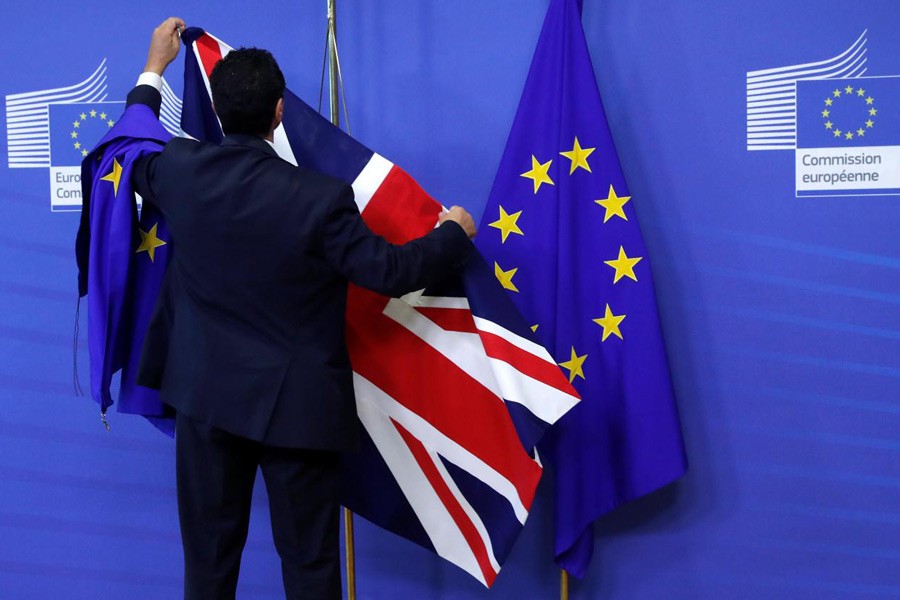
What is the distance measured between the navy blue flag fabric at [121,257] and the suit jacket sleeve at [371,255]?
0.47m

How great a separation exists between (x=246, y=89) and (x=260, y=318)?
16.0 inches

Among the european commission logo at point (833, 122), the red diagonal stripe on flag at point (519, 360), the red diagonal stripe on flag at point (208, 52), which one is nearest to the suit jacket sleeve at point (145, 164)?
the red diagonal stripe on flag at point (208, 52)

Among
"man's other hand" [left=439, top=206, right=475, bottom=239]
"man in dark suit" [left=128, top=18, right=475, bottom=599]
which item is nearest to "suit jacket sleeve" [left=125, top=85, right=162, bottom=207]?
"man in dark suit" [left=128, top=18, right=475, bottom=599]

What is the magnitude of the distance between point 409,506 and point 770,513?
898 mm

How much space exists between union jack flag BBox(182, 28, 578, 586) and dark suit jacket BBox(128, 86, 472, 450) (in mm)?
195

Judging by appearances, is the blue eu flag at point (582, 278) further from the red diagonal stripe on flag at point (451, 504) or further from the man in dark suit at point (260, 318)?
the man in dark suit at point (260, 318)

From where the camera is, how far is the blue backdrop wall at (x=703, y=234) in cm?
204

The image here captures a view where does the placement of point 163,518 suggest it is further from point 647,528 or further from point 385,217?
point 647,528

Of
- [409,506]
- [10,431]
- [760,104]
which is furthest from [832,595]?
[10,431]

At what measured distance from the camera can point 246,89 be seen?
151 centimetres

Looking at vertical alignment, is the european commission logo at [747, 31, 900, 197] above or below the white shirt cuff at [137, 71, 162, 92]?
above

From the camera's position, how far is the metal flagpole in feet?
6.47

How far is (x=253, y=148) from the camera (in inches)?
60.7

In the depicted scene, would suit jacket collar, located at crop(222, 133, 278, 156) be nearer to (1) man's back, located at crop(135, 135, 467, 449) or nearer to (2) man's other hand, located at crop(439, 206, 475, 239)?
(1) man's back, located at crop(135, 135, 467, 449)
